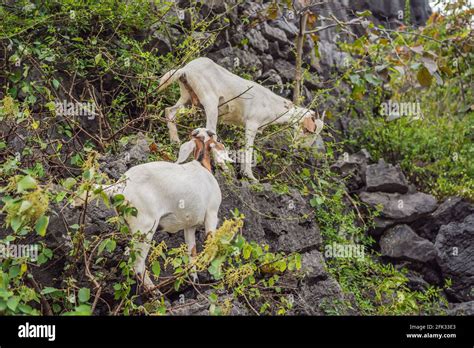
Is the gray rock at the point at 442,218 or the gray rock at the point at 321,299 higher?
the gray rock at the point at 321,299

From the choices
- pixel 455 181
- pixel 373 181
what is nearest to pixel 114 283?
pixel 373 181

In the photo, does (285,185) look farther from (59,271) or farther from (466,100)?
(466,100)

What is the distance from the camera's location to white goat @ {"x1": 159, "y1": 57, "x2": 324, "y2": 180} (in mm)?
5766

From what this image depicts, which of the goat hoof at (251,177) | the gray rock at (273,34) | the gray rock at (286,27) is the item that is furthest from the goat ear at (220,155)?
the gray rock at (286,27)

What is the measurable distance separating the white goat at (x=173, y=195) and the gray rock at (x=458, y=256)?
3.33 m

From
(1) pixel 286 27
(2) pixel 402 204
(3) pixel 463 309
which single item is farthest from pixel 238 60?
(3) pixel 463 309

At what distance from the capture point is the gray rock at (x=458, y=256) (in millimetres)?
6988

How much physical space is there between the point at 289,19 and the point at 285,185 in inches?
146

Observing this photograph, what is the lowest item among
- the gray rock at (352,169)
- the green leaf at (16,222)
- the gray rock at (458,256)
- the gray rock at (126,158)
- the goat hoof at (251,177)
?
the gray rock at (458,256)

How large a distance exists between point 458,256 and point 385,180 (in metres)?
1.16

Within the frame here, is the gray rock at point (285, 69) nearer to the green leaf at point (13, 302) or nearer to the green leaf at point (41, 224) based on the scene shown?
the green leaf at point (41, 224)

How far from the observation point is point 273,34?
8383mm
